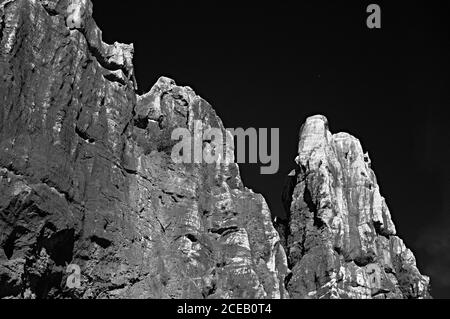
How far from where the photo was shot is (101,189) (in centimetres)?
7106

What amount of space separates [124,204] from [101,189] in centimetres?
280

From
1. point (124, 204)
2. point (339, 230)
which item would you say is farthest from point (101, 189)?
point (339, 230)

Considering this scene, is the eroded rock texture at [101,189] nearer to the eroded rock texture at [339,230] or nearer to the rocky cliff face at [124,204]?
the rocky cliff face at [124,204]

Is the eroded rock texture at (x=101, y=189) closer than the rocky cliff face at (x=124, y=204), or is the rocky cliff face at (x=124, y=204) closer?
the eroded rock texture at (x=101, y=189)

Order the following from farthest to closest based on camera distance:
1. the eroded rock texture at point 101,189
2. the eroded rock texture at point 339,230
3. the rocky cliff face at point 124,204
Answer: the eroded rock texture at point 339,230
the rocky cliff face at point 124,204
the eroded rock texture at point 101,189

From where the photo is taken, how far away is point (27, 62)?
7050cm

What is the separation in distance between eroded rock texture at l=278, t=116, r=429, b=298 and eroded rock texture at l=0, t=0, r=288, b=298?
10244 millimetres

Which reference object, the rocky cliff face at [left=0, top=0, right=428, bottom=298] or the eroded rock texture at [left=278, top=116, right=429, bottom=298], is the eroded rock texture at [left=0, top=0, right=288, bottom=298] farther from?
the eroded rock texture at [left=278, top=116, right=429, bottom=298]

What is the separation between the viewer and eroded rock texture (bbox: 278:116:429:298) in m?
88.8

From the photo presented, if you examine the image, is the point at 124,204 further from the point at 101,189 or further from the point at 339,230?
the point at 339,230

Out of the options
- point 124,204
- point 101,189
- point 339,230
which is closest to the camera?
point 101,189

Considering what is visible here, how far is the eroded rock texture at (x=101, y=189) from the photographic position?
62812mm

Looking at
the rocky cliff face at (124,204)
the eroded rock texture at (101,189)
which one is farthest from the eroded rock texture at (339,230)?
the eroded rock texture at (101,189)

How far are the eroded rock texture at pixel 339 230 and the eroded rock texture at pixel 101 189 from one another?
1024cm
